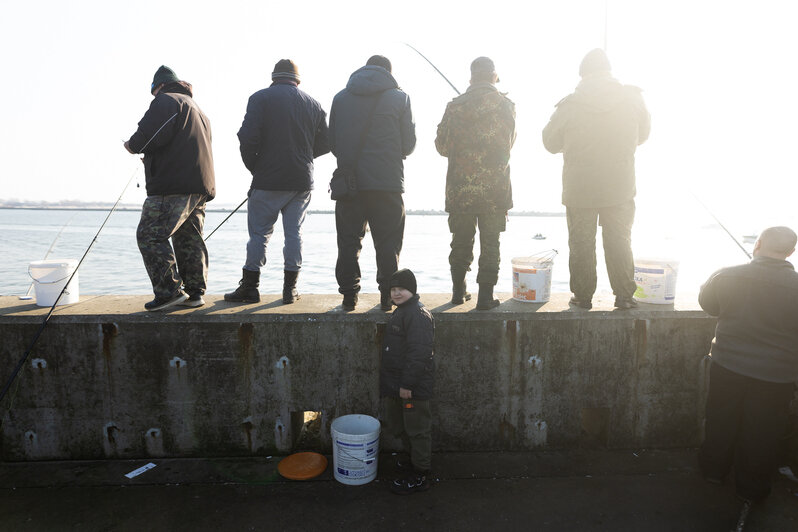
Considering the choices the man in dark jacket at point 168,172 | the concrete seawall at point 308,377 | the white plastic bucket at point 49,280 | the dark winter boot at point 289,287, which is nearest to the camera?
the concrete seawall at point 308,377

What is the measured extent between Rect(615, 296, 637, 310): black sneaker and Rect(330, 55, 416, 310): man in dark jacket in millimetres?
1947

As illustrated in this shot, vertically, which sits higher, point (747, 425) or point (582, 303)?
point (582, 303)

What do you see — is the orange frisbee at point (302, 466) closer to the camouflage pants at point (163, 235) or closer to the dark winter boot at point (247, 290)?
the dark winter boot at point (247, 290)

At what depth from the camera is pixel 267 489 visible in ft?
11.1

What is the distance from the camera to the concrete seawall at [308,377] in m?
3.74

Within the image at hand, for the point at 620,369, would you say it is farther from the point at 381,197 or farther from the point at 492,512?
the point at 381,197

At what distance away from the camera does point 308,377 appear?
3.85 m

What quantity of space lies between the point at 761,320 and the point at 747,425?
71 cm

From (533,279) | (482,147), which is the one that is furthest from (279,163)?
(533,279)

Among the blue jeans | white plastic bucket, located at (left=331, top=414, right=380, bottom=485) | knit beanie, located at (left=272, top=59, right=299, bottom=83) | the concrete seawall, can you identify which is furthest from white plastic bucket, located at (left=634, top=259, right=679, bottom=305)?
knit beanie, located at (left=272, top=59, right=299, bottom=83)

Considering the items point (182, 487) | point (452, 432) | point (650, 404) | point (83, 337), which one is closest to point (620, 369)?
point (650, 404)

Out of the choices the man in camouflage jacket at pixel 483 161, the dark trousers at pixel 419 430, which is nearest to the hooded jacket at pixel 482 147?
the man in camouflage jacket at pixel 483 161

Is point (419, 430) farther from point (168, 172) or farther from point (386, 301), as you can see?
point (168, 172)

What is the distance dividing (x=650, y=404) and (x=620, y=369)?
0.42 m
